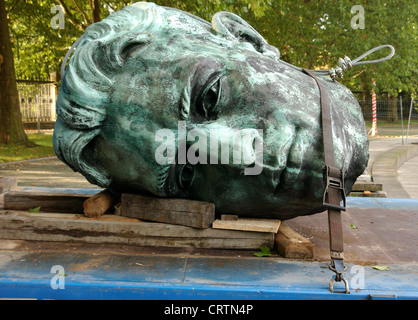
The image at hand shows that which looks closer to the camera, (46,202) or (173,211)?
(173,211)

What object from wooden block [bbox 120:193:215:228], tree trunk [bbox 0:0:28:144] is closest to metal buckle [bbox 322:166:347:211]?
wooden block [bbox 120:193:215:228]

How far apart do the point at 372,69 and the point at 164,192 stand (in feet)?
46.1

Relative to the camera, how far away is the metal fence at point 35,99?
2039 centimetres

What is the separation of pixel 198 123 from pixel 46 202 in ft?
4.26

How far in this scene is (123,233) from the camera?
107 inches

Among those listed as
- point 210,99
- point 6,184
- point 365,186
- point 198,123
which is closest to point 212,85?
point 210,99

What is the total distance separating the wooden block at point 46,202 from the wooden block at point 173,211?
565 millimetres

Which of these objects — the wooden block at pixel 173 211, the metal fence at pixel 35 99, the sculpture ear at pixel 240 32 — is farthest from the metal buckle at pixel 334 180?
the metal fence at pixel 35 99

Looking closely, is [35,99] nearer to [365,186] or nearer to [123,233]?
[365,186]

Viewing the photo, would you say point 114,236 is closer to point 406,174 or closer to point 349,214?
point 349,214

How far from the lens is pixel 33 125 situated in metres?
20.9

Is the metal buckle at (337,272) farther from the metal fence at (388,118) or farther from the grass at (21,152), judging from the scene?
the metal fence at (388,118)

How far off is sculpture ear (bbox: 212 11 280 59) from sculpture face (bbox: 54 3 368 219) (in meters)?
0.21
